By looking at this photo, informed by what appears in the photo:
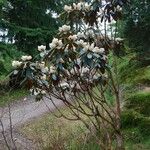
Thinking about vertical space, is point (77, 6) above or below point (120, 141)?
above

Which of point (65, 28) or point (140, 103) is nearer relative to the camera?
point (65, 28)

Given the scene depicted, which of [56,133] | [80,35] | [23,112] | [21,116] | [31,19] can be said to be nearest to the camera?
[80,35]

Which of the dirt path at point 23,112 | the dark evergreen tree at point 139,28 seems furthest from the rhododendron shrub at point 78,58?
the dark evergreen tree at point 139,28

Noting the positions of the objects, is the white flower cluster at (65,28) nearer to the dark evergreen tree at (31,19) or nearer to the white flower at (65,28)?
the white flower at (65,28)

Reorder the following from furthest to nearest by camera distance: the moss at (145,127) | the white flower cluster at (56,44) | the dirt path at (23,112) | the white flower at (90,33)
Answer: the dirt path at (23,112) < the moss at (145,127) < the white flower at (90,33) < the white flower cluster at (56,44)

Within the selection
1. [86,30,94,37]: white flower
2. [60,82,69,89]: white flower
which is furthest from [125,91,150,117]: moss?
[86,30,94,37]: white flower

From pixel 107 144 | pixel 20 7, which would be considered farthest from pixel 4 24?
pixel 107 144

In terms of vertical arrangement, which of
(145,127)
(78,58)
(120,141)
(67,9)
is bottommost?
(145,127)

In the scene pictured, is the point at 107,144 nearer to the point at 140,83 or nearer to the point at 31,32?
the point at 140,83

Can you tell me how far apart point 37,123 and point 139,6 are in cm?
597

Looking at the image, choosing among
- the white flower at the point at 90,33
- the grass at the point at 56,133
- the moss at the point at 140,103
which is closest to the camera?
the white flower at the point at 90,33

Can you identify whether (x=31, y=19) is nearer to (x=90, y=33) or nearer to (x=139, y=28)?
(x=139, y=28)

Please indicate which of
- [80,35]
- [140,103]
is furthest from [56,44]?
[140,103]

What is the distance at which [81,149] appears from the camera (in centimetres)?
921
